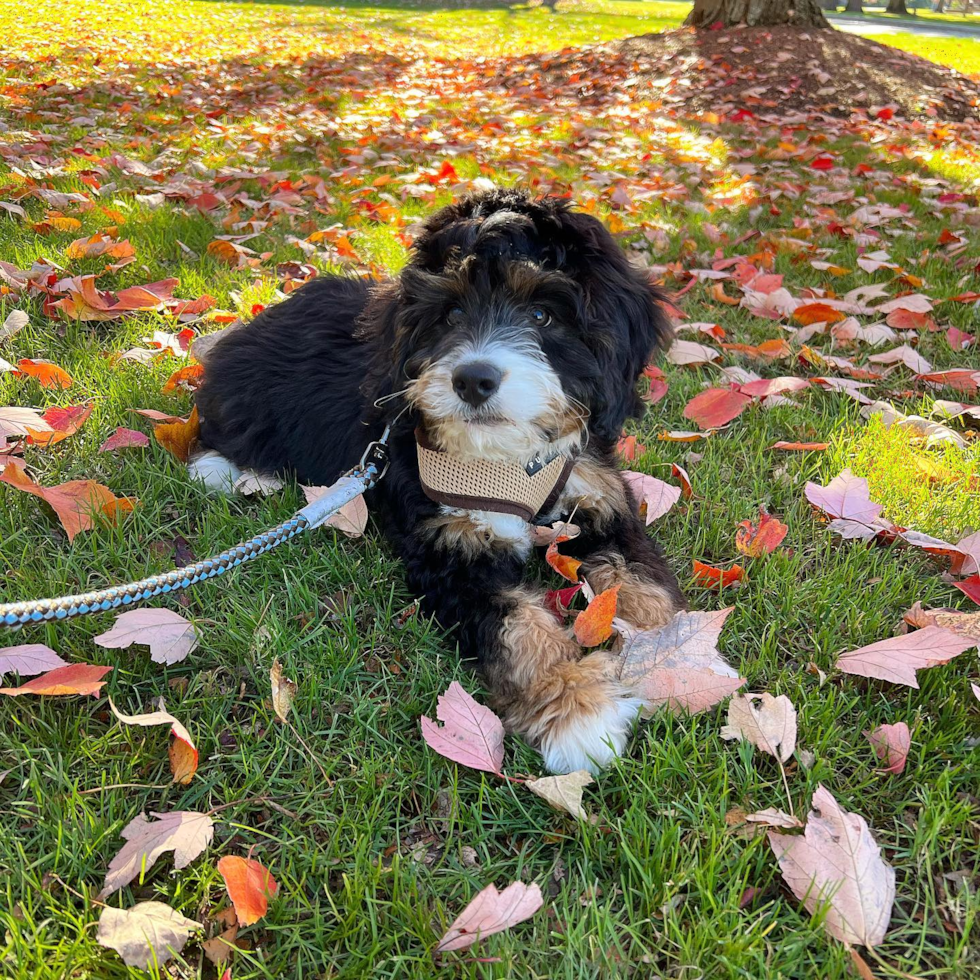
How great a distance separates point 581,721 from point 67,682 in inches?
54.9

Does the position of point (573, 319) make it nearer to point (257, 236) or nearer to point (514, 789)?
point (514, 789)

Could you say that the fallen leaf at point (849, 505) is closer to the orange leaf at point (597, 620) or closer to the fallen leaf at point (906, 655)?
the fallen leaf at point (906, 655)

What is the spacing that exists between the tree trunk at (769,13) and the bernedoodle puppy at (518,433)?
13.1 m

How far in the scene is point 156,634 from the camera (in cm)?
225

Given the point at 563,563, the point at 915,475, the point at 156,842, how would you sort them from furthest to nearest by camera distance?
1. the point at 915,475
2. the point at 563,563
3. the point at 156,842

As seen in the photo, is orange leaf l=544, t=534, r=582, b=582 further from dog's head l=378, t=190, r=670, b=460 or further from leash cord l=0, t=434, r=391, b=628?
leash cord l=0, t=434, r=391, b=628

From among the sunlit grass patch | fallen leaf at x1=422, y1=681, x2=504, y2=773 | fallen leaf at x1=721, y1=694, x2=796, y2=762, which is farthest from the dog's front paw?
the sunlit grass patch

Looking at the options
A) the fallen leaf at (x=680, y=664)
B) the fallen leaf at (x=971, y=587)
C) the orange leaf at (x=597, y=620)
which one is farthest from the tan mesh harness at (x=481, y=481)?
the fallen leaf at (x=971, y=587)

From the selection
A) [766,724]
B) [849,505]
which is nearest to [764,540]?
[849,505]

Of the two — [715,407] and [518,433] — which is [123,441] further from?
[715,407]

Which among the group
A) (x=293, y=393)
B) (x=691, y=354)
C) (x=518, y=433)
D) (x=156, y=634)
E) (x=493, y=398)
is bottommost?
(x=156, y=634)

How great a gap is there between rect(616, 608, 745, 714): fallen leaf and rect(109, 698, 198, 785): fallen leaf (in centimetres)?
120

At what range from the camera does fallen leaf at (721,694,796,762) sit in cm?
194

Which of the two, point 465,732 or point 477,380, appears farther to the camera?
point 477,380
